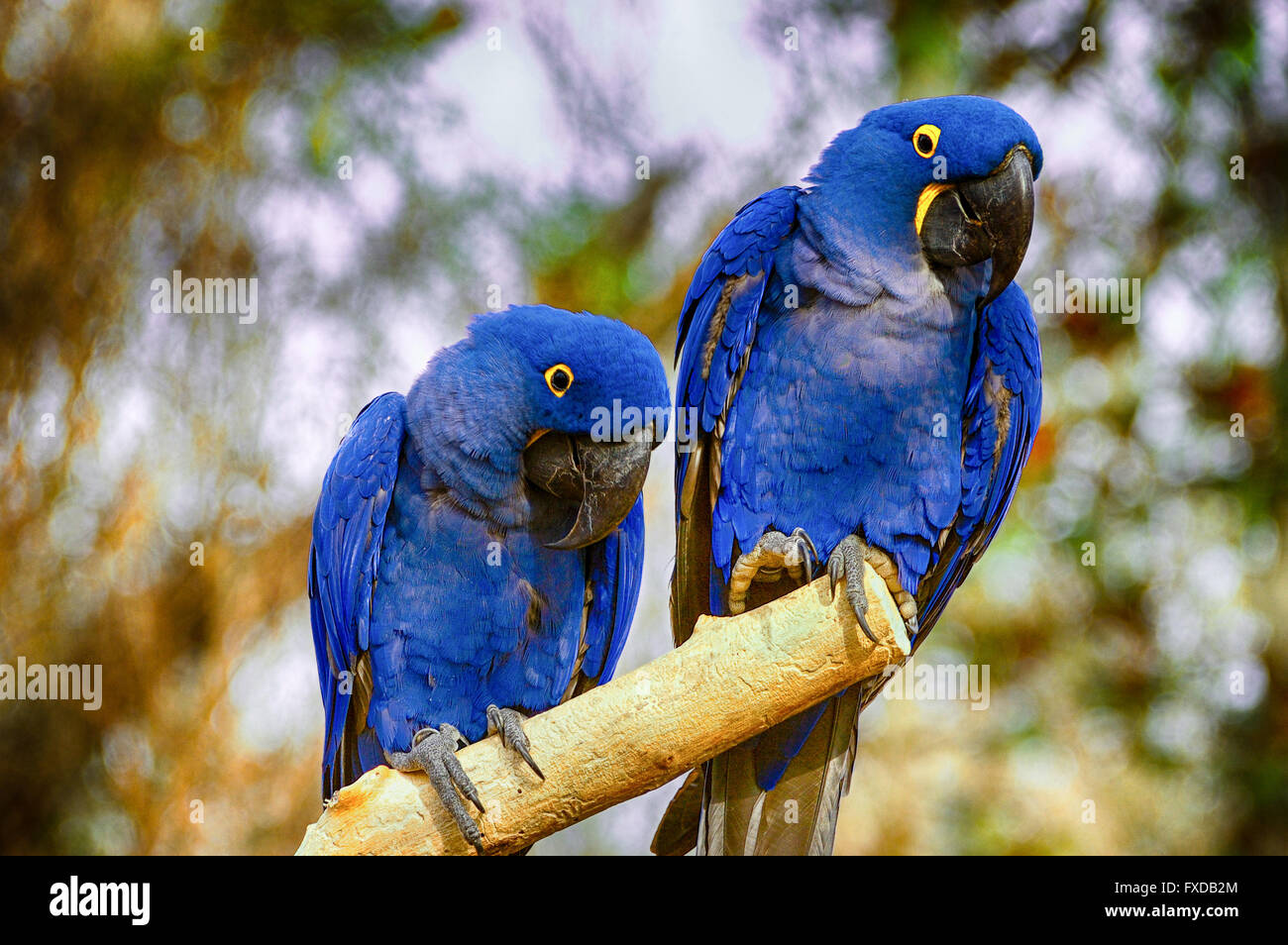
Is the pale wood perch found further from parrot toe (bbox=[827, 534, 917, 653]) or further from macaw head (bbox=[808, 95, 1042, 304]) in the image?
macaw head (bbox=[808, 95, 1042, 304])

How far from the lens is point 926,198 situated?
242 cm

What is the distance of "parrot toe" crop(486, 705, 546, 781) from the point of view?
7.13ft

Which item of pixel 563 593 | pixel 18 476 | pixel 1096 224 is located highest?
pixel 1096 224

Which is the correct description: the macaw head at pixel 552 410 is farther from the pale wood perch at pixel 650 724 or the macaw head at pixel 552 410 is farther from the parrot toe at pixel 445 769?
the parrot toe at pixel 445 769

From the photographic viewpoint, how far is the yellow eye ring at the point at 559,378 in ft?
7.39

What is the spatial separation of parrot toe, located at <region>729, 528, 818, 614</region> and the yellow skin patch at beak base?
0.80 m

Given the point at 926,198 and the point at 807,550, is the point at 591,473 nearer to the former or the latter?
the point at 807,550

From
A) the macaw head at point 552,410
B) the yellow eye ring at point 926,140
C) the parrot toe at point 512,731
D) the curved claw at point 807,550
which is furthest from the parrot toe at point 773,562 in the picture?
the yellow eye ring at point 926,140

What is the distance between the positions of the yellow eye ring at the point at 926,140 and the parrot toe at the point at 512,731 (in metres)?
1.63

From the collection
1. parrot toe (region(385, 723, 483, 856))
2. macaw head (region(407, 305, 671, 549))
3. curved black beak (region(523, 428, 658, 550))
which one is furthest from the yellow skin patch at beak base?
parrot toe (region(385, 723, 483, 856))

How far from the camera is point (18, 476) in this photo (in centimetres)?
481

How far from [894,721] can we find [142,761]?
3746 mm

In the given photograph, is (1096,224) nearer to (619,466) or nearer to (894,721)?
(894,721)

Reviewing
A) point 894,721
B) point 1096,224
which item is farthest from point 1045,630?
point 1096,224
